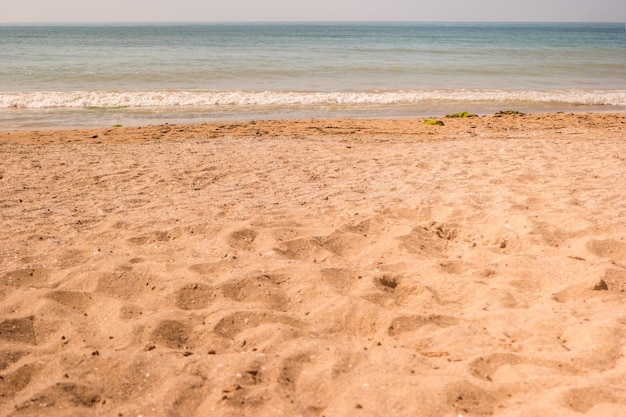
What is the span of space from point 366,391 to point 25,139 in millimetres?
9169

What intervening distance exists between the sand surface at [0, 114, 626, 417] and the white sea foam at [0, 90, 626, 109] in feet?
28.6

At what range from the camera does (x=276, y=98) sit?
51.1ft

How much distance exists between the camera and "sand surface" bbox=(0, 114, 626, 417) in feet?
8.25

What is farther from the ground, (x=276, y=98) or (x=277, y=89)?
(x=277, y=89)

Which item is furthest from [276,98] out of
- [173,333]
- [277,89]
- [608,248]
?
[173,333]

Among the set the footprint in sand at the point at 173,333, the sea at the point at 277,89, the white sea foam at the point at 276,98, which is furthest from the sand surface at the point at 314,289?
the white sea foam at the point at 276,98

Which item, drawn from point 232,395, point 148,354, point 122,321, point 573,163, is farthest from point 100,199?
point 573,163

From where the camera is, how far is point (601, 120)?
11.1 m

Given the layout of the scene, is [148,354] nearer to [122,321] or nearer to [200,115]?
[122,321]

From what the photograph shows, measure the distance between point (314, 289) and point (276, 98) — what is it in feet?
41.7

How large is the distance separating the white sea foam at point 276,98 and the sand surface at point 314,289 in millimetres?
8714

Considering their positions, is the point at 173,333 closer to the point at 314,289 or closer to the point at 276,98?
the point at 314,289

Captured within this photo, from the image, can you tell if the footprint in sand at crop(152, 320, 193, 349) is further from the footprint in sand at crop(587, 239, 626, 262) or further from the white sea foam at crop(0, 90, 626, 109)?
the white sea foam at crop(0, 90, 626, 109)

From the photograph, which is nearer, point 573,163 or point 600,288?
point 600,288
